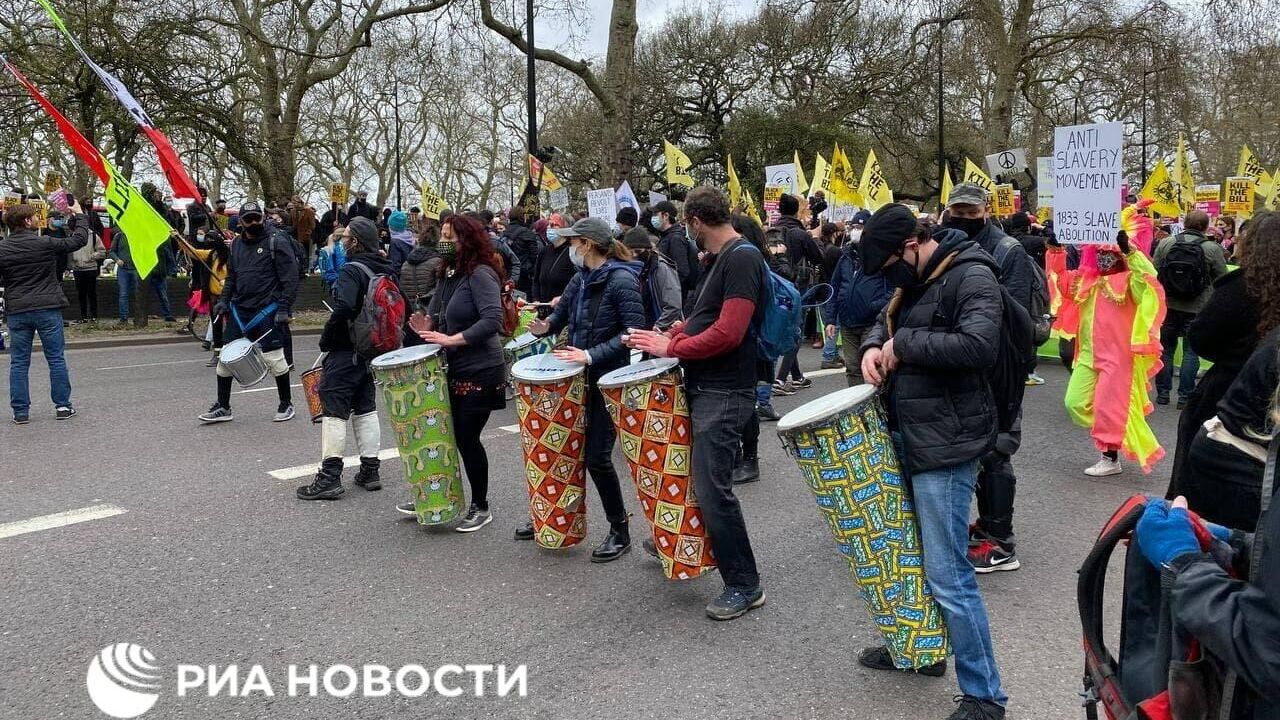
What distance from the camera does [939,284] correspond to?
307 cm

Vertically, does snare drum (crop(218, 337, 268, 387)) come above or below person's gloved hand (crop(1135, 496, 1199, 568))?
below

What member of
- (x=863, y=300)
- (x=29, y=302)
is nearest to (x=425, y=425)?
(x=863, y=300)

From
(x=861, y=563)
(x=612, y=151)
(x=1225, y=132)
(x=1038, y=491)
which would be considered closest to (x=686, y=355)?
(x=861, y=563)

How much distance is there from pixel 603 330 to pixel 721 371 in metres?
0.92

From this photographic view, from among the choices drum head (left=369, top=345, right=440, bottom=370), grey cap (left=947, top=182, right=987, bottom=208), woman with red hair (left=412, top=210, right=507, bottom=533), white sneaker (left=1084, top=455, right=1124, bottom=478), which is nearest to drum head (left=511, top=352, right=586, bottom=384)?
woman with red hair (left=412, top=210, right=507, bottom=533)

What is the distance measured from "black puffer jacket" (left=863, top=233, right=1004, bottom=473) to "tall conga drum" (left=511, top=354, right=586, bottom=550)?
175 cm

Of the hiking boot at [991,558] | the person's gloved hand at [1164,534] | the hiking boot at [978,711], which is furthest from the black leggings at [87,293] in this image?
the person's gloved hand at [1164,534]

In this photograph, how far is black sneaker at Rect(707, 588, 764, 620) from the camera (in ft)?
12.8

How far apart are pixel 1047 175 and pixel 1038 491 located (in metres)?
15.3

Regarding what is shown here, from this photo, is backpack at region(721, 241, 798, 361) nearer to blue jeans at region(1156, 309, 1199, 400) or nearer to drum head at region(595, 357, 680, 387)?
drum head at region(595, 357, 680, 387)

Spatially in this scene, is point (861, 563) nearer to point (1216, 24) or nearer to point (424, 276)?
point (424, 276)

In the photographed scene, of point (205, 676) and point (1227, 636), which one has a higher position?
point (1227, 636)

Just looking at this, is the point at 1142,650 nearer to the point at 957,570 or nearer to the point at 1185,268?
the point at 957,570

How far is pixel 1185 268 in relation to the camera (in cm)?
777
